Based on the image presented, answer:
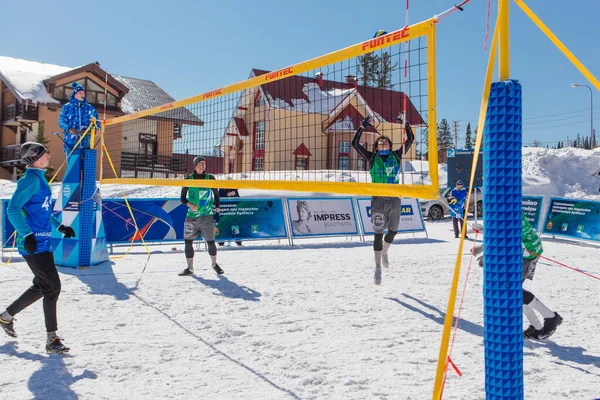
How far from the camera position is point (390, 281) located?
6965 millimetres

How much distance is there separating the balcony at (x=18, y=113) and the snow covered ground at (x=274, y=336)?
21.4 meters

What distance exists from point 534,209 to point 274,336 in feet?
37.8

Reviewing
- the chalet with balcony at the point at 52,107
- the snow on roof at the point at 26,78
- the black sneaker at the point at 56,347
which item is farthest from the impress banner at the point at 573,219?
the snow on roof at the point at 26,78

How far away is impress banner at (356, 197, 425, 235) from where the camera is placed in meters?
12.8

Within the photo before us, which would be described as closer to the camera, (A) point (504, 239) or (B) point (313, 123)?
(A) point (504, 239)

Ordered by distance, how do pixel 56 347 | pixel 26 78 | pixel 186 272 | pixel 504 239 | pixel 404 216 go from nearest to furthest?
pixel 504 239 → pixel 56 347 → pixel 186 272 → pixel 404 216 → pixel 26 78

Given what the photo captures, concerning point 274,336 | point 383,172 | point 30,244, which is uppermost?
point 383,172

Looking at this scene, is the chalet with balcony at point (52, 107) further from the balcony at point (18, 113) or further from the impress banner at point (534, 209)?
the impress banner at point (534, 209)

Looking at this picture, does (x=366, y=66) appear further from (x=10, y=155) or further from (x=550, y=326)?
(x=10, y=155)

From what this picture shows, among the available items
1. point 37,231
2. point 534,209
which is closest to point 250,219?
point 37,231

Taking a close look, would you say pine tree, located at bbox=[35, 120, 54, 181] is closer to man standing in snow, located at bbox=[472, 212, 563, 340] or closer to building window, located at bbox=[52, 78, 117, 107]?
building window, located at bbox=[52, 78, 117, 107]

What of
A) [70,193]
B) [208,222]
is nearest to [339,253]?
[208,222]

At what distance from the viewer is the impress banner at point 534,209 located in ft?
43.8

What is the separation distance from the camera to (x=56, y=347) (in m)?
3.84
